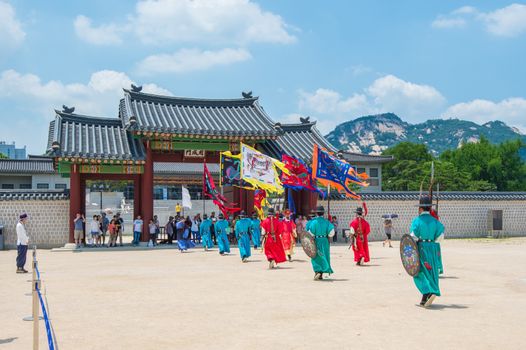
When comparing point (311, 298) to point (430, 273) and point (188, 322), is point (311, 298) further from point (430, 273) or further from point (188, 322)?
point (188, 322)

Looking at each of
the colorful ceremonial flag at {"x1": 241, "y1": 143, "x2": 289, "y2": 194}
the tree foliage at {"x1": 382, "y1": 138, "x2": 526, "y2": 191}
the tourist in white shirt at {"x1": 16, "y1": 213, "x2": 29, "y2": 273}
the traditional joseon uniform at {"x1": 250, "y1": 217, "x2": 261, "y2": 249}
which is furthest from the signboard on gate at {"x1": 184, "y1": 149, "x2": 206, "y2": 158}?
the tree foliage at {"x1": 382, "y1": 138, "x2": 526, "y2": 191}

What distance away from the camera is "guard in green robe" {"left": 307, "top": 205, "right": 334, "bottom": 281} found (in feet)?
40.2

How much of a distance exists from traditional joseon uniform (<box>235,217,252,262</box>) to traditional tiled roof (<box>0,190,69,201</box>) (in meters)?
9.93

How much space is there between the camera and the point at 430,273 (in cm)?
896

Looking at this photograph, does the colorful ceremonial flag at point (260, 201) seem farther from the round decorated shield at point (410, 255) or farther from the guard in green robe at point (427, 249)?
the guard in green robe at point (427, 249)

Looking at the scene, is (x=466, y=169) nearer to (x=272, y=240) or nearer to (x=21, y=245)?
(x=272, y=240)

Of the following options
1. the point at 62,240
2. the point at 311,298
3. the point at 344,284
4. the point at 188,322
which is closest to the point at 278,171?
the point at 62,240

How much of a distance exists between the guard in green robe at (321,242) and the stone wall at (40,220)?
1439 centimetres

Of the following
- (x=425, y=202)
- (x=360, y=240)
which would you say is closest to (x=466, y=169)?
(x=360, y=240)

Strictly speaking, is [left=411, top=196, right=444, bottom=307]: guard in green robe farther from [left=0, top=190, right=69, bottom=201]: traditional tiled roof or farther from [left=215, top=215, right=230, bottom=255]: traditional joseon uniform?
[left=0, top=190, right=69, bottom=201]: traditional tiled roof

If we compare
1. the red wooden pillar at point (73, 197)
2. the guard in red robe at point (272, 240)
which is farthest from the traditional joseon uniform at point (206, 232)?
the guard in red robe at point (272, 240)

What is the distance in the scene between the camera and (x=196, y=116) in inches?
1077

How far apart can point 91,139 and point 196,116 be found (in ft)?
17.0

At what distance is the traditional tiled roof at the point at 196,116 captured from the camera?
2450 cm
